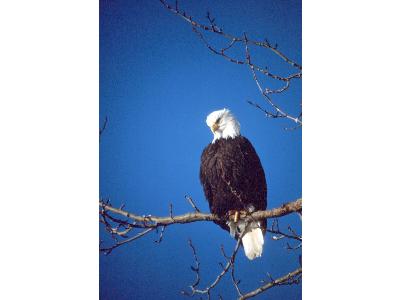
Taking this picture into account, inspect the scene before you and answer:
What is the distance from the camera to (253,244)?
1962 millimetres

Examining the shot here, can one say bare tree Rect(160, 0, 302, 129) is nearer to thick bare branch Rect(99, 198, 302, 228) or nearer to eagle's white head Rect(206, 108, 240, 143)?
eagle's white head Rect(206, 108, 240, 143)

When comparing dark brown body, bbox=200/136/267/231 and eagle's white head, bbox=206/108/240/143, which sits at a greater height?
eagle's white head, bbox=206/108/240/143

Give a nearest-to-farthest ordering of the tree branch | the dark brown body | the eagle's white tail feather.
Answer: the tree branch, the eagle's white tail feather, the dark brown body

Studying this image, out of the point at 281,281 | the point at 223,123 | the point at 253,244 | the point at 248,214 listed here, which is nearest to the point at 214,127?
the point at 223,123

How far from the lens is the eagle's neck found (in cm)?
201

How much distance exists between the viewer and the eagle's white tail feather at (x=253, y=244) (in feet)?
6.34

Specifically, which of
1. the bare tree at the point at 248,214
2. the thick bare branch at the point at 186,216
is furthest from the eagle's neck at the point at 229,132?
the thick bare branch at the point at 186,216

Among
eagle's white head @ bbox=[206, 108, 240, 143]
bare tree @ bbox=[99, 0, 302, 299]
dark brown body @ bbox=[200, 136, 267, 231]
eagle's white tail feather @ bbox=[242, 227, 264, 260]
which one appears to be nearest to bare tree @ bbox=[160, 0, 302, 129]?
bare tree @ bbox=[99, 0, 302, 299]

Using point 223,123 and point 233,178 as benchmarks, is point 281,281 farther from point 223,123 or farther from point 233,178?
point 223,123

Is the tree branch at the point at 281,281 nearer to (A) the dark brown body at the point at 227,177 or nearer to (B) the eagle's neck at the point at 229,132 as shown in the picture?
(A) the dark brown body at the point at 227,177

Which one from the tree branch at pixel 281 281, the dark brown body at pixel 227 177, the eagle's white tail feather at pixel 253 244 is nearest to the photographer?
the tree branch at pixel 281 281

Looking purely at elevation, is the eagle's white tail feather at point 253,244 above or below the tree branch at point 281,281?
above
